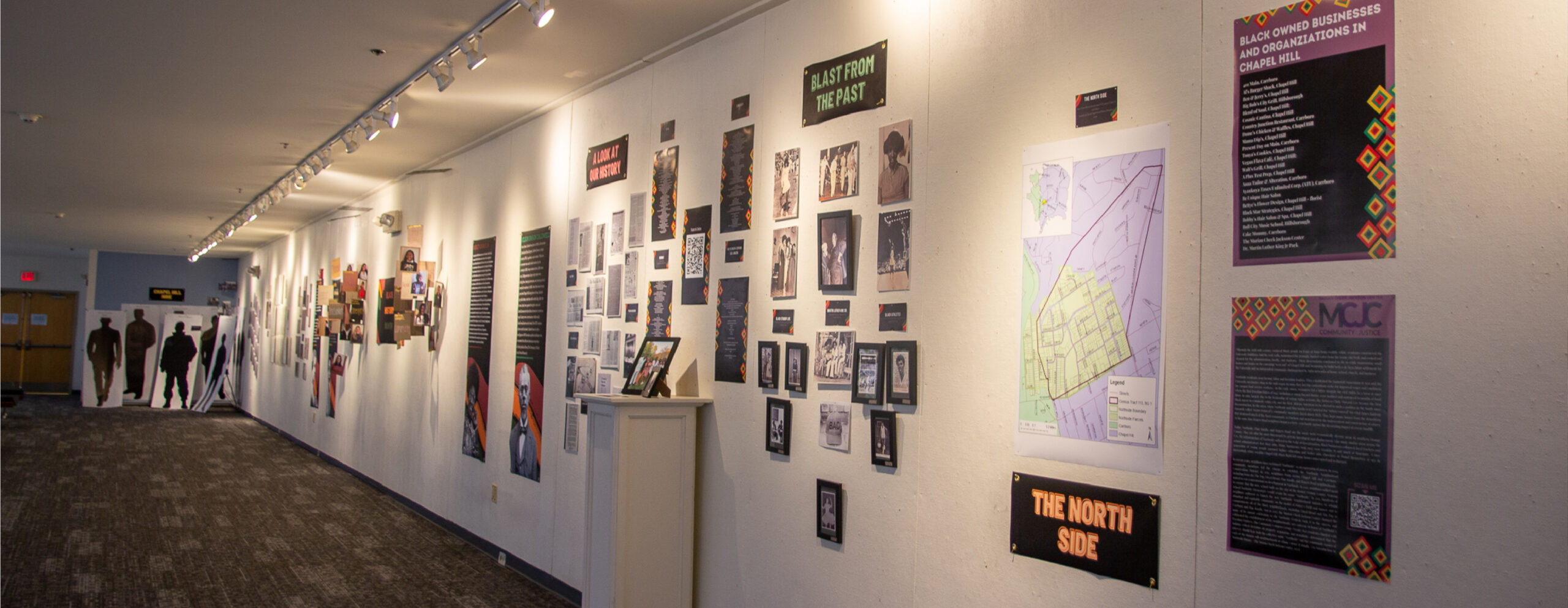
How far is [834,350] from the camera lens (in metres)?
3.40

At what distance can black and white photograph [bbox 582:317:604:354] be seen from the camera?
5031mm

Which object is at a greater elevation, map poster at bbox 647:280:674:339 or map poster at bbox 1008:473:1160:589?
map poster at bbox 647:280:674:339

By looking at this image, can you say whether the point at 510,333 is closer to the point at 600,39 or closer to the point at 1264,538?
the point at 600,39

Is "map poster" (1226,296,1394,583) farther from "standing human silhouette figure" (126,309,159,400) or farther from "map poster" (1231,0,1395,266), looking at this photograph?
"standing human silhouette figure" (126,309,159,400)

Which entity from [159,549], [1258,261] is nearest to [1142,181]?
[1258,261]

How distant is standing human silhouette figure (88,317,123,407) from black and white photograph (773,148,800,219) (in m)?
17.0

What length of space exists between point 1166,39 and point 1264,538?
4.27 ft

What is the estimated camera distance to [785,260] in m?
3.67

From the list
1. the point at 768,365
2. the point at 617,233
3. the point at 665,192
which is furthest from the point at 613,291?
the point at 768,365

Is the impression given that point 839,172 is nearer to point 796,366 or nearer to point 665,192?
point 796,366

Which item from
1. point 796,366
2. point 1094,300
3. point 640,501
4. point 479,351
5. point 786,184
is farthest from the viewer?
point 479,351

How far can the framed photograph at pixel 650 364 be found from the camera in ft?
13.5

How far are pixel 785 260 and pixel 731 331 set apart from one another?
487 mm

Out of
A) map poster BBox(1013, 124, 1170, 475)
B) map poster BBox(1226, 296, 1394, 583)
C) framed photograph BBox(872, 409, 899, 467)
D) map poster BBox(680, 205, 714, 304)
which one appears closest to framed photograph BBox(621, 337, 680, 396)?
map poster BBox(680, 205, 714, 304)
